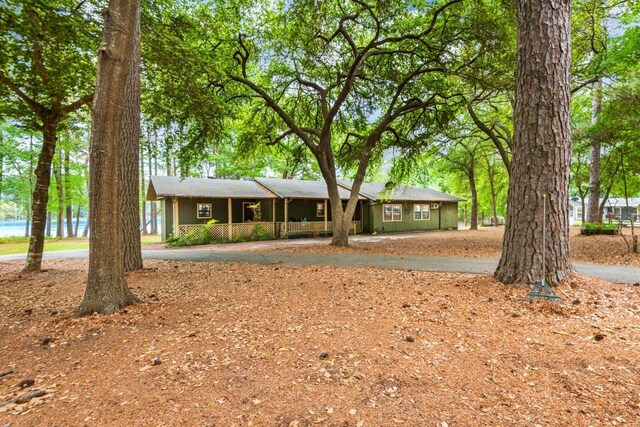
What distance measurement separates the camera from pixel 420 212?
25.3 metres

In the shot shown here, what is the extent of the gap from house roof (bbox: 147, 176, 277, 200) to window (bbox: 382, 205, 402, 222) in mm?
9091

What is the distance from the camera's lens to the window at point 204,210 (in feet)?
59.3

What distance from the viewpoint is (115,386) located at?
2400mm

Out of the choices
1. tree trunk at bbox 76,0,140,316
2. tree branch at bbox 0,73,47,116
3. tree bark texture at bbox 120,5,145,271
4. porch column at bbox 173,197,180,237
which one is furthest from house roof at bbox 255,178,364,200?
tree trunk at bbox 76,0,140,316

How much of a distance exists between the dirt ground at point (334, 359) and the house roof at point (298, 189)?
14658mm

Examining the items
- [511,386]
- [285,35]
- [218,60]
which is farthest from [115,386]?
[285,35]

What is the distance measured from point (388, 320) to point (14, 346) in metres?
4.09

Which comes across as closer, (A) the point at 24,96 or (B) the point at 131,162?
(B) the point at 131,162

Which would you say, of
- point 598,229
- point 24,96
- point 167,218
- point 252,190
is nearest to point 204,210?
point 167,218

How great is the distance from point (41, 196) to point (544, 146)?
34.5 feet

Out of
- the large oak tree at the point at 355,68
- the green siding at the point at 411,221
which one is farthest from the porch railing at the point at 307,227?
the large oak tree at the point at 355,68

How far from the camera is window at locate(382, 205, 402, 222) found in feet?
75.9

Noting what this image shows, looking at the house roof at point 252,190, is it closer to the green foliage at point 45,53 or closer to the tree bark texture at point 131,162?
the green foliage at point 45,53

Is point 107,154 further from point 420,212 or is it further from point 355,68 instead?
point 420,212
